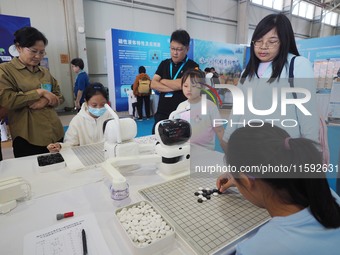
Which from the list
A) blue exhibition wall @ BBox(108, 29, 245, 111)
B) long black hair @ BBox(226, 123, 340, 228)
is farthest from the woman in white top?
blue exhibition wall @ BBox(108, 29, 245, 111)

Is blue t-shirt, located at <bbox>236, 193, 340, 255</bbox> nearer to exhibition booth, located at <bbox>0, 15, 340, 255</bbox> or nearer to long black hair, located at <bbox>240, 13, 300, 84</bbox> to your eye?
exhibition booth, located at <bbox>0, 15, 340, 255</bbox>

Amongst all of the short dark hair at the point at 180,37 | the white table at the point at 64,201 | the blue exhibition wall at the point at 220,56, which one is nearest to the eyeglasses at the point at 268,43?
the short dark hair at the point at 180,37

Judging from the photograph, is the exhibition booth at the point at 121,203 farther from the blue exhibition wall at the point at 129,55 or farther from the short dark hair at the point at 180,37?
the blue exhibition wall at the point at 129,55

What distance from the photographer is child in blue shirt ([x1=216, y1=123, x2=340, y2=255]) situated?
0.53 metres

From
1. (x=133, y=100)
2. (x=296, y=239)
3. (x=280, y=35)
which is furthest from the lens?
(x=133, y=100)

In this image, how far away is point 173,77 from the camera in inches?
76.7

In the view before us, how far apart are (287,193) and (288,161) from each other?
0.08 metres

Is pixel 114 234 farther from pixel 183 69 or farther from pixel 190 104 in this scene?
pixel 183 69

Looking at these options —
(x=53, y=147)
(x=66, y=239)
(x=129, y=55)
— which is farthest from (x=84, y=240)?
(x=129, y=55)

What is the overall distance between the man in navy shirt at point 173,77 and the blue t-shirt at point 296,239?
4.74 feet

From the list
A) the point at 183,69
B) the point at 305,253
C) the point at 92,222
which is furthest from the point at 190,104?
the point at 305,253

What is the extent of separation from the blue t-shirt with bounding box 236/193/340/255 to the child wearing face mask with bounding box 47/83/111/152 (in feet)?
4.33

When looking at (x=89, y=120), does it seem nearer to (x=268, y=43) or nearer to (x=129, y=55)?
(x=268, y=43)

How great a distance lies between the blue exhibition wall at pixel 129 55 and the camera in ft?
19.1
